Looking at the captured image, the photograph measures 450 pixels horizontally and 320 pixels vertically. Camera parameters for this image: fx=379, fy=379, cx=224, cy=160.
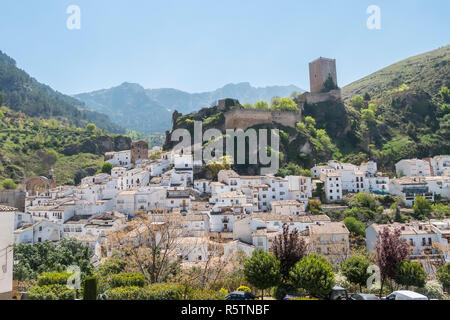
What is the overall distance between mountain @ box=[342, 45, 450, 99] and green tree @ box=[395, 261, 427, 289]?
8543 cm

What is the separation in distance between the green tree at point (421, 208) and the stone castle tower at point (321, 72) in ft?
148

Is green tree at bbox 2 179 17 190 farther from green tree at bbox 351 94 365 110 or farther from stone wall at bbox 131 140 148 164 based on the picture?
green tree at bbox 351 94 365 110

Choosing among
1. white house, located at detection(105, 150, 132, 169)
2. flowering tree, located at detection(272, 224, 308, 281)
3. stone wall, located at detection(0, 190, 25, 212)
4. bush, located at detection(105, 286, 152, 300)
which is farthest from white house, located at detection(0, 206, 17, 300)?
white house, located at detection(105, 150, 132, 169)

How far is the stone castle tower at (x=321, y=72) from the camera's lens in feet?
287

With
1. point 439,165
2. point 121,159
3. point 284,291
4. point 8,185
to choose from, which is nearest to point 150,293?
point 284,291

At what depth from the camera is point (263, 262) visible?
1897 cm

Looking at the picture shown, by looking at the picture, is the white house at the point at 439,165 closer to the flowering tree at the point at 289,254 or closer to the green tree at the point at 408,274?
the green tree at the point at 408,274

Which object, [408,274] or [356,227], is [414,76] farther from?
[408,274]

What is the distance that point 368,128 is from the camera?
79438 millimetres

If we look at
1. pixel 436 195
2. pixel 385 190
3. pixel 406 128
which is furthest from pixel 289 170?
pixel 406 128

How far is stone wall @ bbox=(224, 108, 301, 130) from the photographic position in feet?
223

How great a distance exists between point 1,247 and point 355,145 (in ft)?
224

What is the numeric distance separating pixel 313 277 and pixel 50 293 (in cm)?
1136

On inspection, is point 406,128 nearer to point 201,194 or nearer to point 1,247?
point 201,194
